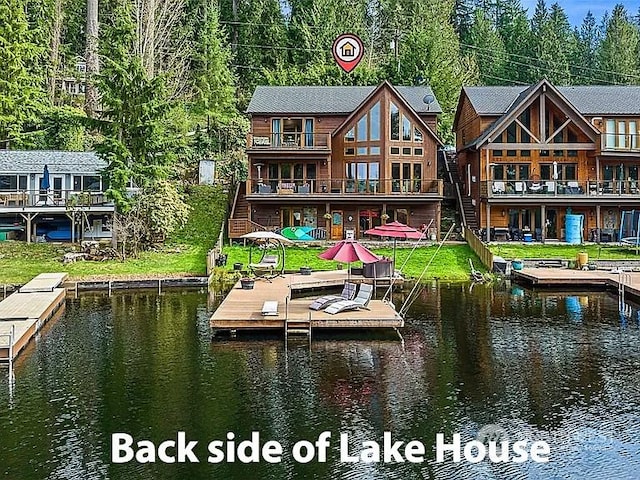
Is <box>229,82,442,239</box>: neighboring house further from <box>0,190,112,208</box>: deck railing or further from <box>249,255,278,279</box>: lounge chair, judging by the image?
<box>0,190,112,208</box>: deck railing

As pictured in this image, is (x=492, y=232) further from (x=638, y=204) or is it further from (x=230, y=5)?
(x=230, y=5)

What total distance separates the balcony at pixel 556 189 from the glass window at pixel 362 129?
24.2 ft

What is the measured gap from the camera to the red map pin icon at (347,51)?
56.1 meters

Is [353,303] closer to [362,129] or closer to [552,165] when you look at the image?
[362,129]

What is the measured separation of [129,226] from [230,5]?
38430 mm

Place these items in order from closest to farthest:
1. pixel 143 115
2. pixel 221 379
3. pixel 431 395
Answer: pixel 431 395 < pixel 221 379 < pixel 143 115

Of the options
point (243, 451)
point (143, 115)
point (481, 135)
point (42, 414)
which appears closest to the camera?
point (243, 451)

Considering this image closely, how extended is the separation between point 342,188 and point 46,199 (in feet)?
52.8

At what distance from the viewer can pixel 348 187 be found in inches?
1638

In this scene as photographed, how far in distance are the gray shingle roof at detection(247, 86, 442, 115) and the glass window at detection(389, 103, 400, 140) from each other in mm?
2770

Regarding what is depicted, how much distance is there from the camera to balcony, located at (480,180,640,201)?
132 ft

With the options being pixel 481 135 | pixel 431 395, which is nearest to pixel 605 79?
pixel 481 135

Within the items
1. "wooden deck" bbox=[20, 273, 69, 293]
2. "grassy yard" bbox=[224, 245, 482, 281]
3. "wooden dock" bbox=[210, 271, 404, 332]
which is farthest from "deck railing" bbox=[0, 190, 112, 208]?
"wooden dock" bbox=[210, 271, 404, 332]

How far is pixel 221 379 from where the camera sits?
57.4 ft
